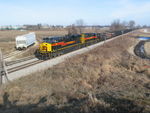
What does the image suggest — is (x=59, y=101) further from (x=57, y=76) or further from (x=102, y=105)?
(x=57, y=76)

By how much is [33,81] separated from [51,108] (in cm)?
568

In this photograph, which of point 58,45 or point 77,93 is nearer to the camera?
point 77,93

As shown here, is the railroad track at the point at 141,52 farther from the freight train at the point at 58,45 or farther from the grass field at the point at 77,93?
the freight train at the point at 58,45

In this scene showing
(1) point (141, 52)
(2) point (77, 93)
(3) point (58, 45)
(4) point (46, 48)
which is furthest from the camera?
(1) point (141, 52)

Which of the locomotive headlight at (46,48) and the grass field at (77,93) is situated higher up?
the locomotive headlight at (46,48)

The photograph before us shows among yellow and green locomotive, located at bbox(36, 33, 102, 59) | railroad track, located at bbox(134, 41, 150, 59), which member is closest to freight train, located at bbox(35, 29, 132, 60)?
yellow and green locomotive, located at bbox(36, 33, 102, 59)

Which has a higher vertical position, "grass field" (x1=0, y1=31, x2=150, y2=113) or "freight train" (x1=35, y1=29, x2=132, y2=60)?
"freight train" (x1=35, y1=29, x2=132, y2=60)

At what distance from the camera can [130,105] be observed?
6473 millimetres

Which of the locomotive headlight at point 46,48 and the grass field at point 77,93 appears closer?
the grass field at point 77,93

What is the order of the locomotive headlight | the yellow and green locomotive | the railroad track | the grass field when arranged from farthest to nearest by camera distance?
the railroad track, the yellow and green locomotive, the locomotive headlight, the grass field

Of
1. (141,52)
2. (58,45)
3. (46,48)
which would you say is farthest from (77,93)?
(141,52)

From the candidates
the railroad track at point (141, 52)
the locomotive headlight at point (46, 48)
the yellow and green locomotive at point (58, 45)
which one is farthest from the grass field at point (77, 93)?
the railroad track at point (141, 52)

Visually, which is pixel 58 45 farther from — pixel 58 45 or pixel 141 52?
pixel 141 52

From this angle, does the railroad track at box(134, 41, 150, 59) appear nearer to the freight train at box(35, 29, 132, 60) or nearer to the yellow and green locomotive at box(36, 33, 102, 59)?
the freight train at box(35, 29, 132, 60)
